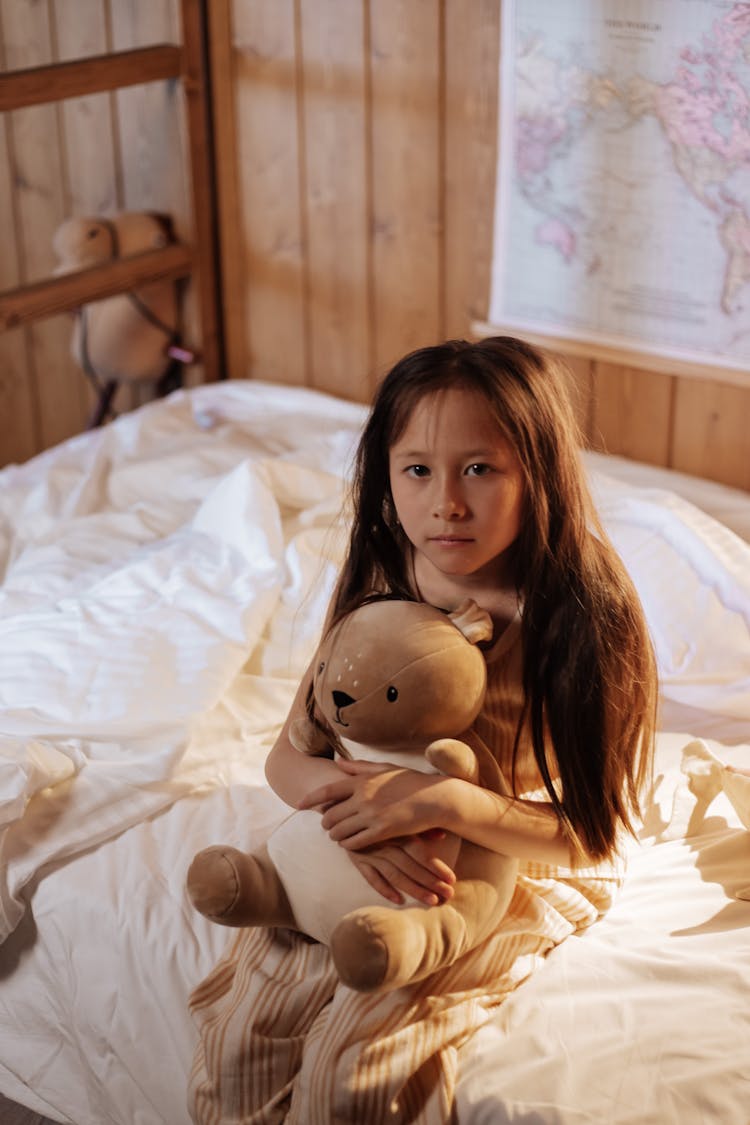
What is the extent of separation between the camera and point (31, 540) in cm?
198

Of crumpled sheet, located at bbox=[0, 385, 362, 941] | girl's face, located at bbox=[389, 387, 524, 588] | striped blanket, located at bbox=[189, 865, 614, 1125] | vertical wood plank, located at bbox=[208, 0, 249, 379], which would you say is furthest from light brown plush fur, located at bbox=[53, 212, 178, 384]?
striped blanket, located at bbox=[189, 865, 614, 1125]

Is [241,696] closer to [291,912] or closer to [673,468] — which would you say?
[291,912]

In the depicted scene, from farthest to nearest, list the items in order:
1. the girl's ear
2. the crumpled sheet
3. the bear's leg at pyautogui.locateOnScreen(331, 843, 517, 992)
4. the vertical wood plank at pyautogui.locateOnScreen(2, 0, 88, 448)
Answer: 1. the vertical wood plank at pyautogui.locateOnScreen(2, 0, 88, 448)
2. the crumpled sheet
3. the girl's ear
4. the bear's leg at pyautogui.locateOnScreen(331, 843, 517, 992)

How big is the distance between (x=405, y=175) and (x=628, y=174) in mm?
426

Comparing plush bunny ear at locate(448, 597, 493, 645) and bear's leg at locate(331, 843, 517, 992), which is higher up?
plush bunny ear at locate(448, 597, 493, 645)

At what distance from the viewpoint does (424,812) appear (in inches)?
40.9

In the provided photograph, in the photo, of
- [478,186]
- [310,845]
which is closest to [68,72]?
[478,186]

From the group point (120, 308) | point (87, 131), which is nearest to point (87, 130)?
point (87, 131)

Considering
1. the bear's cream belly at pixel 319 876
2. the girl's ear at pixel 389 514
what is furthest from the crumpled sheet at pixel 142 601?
the bear's cream belly at pixel 319 876

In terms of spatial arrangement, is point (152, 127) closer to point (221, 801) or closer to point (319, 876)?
point (221, 801)

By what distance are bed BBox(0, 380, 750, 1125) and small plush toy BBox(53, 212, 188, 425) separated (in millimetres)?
574

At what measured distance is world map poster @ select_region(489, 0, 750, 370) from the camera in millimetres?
1864

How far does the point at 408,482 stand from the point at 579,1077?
48 cm

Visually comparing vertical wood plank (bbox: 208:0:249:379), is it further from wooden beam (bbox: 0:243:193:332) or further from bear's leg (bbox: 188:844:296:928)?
bear's leg (bbox: 188:844:296:928)
